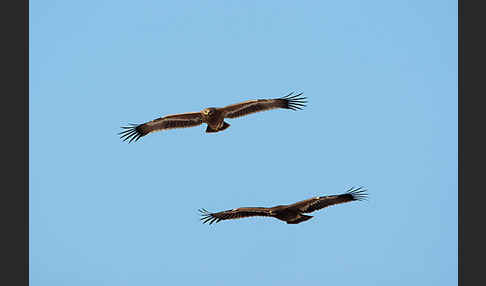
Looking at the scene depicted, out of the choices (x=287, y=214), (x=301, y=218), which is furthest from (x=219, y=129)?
(x=301, y=218)

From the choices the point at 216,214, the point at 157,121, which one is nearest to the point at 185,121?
the point at 157,121

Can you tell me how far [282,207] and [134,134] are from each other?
5066 millimetres

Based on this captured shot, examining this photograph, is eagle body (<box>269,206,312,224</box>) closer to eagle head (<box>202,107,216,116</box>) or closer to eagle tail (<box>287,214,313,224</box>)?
eagle tail (<box>287,214,313,224</box>)

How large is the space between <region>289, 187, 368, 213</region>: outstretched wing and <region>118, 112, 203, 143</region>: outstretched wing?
3.70 m

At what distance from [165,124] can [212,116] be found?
191 cm

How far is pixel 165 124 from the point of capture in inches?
816

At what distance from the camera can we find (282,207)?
18859 millimetres

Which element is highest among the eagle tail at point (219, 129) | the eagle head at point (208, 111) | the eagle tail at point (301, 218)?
the eagle head at point (208, 111)

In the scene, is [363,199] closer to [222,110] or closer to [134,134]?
[222,110]

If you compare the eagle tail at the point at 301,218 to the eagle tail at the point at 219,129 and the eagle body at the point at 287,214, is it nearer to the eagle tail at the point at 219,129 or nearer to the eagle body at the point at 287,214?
the eagle body at the point at 287,214

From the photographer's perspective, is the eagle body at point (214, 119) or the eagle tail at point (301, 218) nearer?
the eagle tail at point (301, 218)

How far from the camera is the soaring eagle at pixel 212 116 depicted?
1950 centimetres

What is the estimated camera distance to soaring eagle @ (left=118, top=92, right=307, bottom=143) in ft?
64.0

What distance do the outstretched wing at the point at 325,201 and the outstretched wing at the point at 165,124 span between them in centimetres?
370
